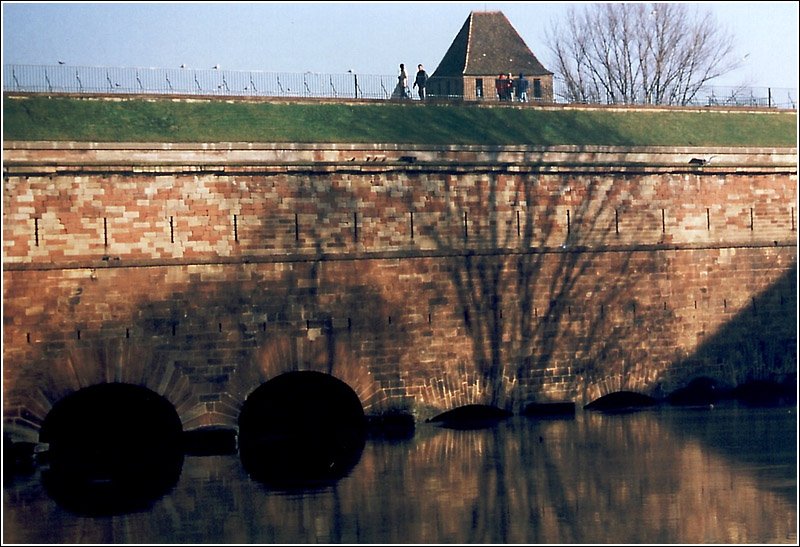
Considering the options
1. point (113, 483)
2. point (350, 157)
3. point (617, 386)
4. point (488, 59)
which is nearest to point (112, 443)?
point (113, 483)

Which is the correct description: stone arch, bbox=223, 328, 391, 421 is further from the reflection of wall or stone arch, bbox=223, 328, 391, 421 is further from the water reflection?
the water reflection

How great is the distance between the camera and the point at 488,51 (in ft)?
148

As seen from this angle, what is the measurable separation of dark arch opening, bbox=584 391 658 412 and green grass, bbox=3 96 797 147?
16.1ft

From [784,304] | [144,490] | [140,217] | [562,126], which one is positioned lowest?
[144,490]

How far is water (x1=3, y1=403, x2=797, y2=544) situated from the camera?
14953 millimetres

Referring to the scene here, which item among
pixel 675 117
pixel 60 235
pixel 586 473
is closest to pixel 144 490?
pixel 60 235

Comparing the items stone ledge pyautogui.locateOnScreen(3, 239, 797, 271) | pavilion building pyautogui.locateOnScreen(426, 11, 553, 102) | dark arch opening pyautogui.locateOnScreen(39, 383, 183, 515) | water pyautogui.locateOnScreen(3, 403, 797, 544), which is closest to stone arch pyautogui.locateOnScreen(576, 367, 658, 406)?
water pyautogui.locateOnScreen(3, 403, 797, 544)

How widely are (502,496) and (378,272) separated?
5.08 metres

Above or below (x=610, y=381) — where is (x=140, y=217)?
above

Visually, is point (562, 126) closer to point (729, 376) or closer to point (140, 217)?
point (729, 376)

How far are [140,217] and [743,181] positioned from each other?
9.71m

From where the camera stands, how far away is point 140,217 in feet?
64.3

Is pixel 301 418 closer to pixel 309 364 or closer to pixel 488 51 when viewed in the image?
pixel 309 364

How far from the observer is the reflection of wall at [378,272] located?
19.1 metres
